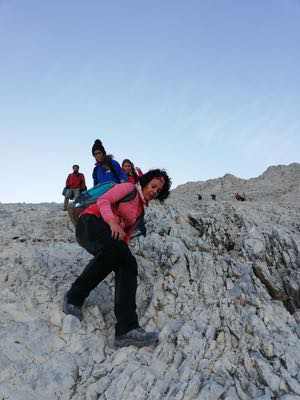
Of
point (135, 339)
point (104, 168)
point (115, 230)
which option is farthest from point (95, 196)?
point (104, 168)

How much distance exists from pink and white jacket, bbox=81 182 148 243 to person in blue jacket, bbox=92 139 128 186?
364 centimetres

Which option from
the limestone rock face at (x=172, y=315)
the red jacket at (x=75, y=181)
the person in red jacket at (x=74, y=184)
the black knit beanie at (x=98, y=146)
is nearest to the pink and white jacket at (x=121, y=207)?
the limestone rock face at (x=172, y=315)

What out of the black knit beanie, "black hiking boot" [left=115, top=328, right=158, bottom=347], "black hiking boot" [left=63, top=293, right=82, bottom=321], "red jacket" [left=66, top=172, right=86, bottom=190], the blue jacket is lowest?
"black hiking boot" [left=115, top=328, right=158, bottom=347]

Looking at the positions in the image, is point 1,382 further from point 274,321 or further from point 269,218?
point 269,218

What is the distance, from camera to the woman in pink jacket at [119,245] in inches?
244

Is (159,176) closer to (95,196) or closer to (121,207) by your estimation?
A: (121,207)

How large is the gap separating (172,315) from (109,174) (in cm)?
417

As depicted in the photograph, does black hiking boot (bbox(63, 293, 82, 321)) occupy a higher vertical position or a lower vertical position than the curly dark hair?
lower

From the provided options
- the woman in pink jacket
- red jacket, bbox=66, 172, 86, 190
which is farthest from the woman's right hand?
red jacket, bbox=66, 172, 86, 190

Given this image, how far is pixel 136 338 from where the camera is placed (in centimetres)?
618

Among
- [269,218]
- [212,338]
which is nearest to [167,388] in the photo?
[212,338]

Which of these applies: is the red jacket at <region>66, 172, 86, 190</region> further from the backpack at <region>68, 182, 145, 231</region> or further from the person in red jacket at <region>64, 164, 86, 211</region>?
the backpack at <region>68, 182, 145, 231</region>

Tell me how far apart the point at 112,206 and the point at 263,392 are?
319 cm

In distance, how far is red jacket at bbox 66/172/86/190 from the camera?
15.5 meters
